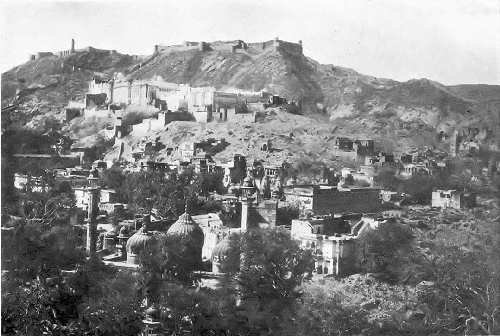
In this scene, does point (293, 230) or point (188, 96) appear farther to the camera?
point (188, 96)

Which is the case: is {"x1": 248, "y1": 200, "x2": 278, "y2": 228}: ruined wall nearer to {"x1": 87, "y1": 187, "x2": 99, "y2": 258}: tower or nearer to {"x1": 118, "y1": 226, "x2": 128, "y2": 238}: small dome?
{"x1": 118, "y1": 226, "x2": 128, "y2": 238}: small dome

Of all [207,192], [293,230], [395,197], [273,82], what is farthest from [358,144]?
[273,82]

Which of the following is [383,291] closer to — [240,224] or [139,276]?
[240,224]

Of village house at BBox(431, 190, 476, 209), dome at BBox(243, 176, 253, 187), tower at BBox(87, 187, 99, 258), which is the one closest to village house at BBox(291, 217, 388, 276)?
village house at BBox(431, 190, 476, 209)

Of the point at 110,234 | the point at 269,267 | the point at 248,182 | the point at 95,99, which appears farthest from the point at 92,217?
the point at 95,99

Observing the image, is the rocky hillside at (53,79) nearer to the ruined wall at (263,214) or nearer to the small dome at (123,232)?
the small dome at (123,232)

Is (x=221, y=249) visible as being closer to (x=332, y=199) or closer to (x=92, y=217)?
(x=332, y=199)
